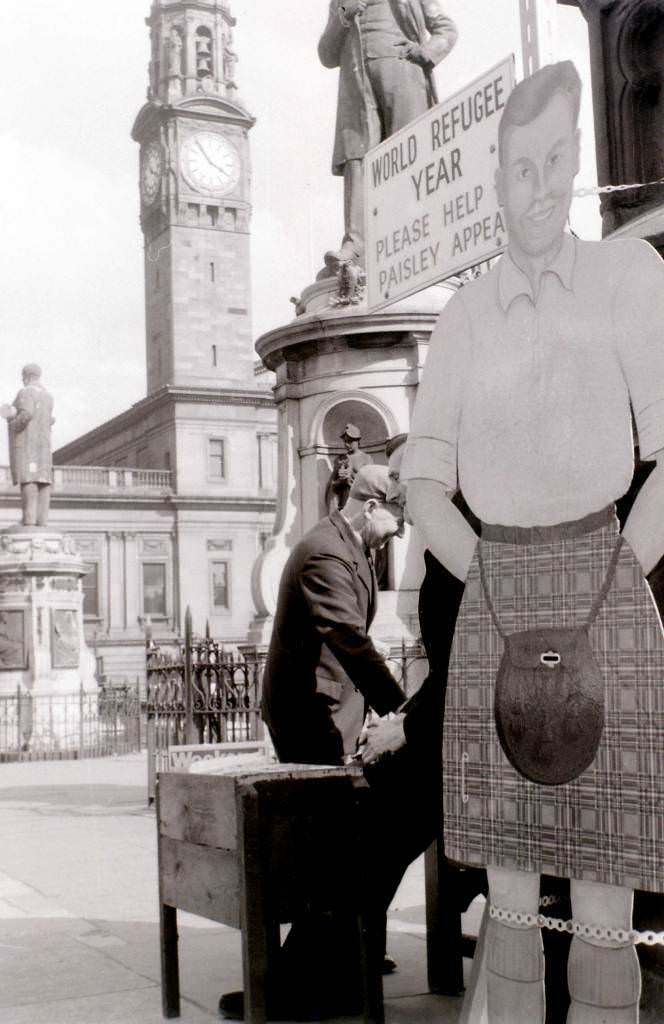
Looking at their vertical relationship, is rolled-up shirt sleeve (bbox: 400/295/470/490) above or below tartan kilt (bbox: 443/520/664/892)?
above

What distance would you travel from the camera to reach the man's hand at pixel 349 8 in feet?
30.1

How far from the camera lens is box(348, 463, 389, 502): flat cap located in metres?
5.16

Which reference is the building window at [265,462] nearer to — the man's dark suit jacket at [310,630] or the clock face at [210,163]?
the clock face at [210,163]

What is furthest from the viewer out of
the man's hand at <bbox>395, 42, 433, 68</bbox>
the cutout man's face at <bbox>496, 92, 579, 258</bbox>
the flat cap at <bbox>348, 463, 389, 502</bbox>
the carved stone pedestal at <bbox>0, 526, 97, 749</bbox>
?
the carved stone pedestal at <bbox>0, 526, 97, 749</bbox>

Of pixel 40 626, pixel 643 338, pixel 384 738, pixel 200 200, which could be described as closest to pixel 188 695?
pixel 384 738

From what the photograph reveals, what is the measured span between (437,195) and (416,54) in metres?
5.16

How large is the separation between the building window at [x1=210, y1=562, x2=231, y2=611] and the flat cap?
61433mm

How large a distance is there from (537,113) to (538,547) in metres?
1.22

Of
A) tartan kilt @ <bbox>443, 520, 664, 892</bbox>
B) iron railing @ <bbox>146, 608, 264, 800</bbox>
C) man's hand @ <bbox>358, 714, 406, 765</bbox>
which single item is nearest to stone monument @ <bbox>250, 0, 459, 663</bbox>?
iron railing @ <bbox>146, 608, 264, 800</bbox>

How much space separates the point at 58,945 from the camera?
6227mm

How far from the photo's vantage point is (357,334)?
10070 mm

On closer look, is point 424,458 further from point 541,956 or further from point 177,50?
point 177,50

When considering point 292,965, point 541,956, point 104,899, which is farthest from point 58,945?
point 541,956

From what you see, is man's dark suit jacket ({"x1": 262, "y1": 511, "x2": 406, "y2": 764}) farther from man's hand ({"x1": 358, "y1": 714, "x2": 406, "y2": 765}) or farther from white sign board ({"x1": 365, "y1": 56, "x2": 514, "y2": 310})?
white sign board ({"x1": 365, "y1": 56, "x2": 514, "y2": 310})
